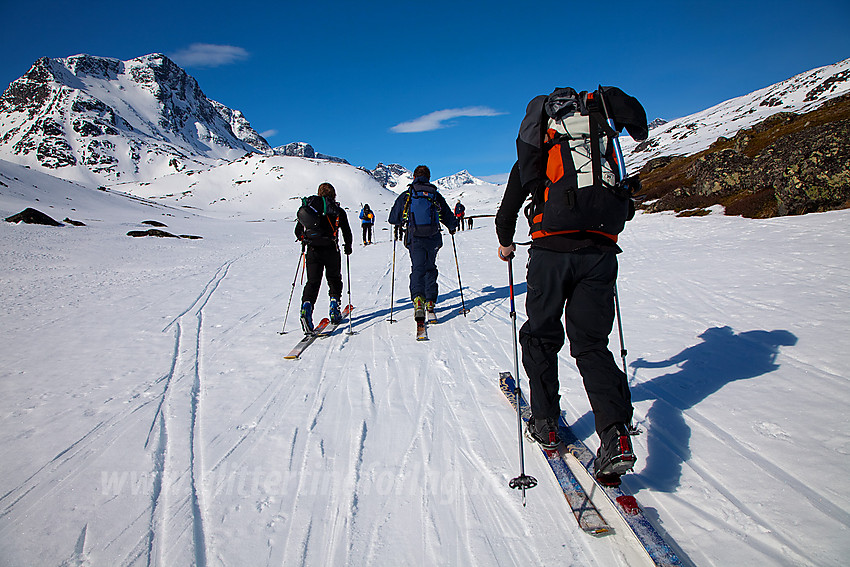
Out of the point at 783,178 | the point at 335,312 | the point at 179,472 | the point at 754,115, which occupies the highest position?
the point at 754,115

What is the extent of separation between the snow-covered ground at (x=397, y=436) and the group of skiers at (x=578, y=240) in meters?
0.54

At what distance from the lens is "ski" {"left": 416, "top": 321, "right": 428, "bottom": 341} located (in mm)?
5582

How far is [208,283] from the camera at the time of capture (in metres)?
10.3

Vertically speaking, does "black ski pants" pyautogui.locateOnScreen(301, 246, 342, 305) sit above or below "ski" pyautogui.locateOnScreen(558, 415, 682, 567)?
above

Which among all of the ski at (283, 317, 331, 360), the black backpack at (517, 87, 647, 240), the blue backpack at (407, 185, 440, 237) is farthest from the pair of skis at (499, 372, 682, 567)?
the blue backpack at (407, 185, 440, 237)

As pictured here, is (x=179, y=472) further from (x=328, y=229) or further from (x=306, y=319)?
(x=328, y=229)

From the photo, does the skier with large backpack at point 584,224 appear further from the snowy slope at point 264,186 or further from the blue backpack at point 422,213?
the snowy slope at point 264,186

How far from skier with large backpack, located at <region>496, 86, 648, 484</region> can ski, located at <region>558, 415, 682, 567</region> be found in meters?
0.11

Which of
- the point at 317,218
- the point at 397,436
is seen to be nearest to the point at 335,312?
the point at 317,218

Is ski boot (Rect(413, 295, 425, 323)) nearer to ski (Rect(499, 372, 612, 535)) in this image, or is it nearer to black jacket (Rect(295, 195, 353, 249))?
black jacket (Rect(295, 195, 353, 249))

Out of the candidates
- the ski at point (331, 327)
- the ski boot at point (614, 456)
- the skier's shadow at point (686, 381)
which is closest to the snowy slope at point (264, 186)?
the ski at point (331, 327)

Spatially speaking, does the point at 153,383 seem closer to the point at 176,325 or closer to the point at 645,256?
the point at 176,325

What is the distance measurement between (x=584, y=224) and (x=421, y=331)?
12.1 feet

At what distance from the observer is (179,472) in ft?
9.21
